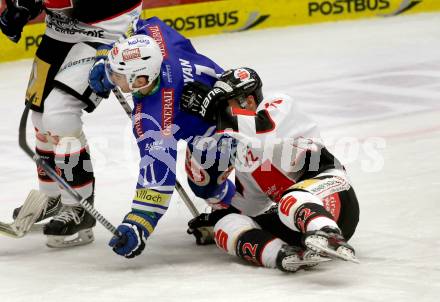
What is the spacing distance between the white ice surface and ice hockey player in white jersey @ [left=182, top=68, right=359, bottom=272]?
0.34 feet

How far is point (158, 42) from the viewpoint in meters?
4.25

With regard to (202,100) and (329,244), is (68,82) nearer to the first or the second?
(202,100)

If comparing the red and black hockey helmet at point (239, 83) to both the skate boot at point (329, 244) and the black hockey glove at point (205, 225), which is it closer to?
the black hockey glove at point (205, 225)

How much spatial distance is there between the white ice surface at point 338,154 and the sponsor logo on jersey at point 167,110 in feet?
1.64

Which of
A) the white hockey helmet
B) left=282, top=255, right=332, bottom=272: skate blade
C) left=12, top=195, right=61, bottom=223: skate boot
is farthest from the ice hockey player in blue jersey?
left=12, top=195, right=61, bottom=223: skate boot

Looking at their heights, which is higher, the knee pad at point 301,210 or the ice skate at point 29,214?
the knee pad at point 301,210

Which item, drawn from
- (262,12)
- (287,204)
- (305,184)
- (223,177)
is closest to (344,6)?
(262,12)

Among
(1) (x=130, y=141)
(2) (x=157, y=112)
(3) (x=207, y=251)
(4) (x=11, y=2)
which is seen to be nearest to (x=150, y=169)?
(2) (x=157, y=112)

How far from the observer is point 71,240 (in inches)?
177

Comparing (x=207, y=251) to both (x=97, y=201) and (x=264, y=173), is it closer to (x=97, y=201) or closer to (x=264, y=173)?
(x=264, y=173)

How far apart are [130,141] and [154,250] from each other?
1961 mm

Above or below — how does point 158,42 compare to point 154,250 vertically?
above

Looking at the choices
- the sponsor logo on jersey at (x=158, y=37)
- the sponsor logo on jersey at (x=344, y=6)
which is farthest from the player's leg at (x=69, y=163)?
the sponsor logo on jersey at (x=344, y=6)

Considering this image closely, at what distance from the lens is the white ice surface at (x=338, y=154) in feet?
12.0
